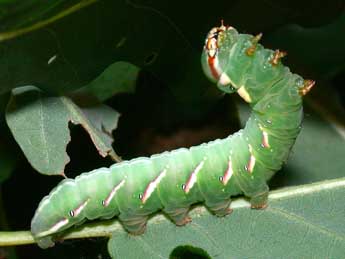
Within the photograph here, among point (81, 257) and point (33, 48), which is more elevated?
point (33, 48)

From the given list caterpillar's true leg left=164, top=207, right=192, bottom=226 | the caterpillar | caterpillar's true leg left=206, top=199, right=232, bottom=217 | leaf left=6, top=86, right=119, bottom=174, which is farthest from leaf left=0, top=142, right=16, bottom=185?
caterpillar's true leg left=206, top=199, right=232, bottom=217

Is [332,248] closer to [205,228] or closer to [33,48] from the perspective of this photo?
[205,228]

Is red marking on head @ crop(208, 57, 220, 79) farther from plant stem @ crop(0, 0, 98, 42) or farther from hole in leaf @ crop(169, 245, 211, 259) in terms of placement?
hole in leaf @ crop(169, 245, 211, 259)

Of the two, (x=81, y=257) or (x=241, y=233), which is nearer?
(x=241, y=233)

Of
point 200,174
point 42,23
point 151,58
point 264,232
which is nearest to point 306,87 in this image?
point 200,174

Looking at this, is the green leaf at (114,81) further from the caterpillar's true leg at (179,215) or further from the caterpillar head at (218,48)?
the caterpillar head at (218,48)

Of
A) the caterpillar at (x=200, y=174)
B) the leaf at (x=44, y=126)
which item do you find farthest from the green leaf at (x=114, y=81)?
the caterpillar at (x=200, y=174)

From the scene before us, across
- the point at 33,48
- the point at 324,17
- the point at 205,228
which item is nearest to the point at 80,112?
the point at 33,48
